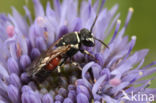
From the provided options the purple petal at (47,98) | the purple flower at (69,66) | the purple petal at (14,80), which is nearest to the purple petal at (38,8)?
the purple flower at (69,66)

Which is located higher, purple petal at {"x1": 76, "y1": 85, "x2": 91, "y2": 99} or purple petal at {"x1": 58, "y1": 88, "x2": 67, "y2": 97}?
purple petal at {"x1": 58, "y1": 88, "x2": 67, "y2": 97}

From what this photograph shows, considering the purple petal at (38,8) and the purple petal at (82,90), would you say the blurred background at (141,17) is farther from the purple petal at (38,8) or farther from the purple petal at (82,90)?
the purple petal at (82,90)

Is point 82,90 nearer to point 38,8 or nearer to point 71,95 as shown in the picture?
point 71,95

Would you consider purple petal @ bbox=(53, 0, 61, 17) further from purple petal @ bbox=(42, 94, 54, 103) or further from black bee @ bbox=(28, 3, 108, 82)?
purple petal @ bbox=(42, 94, 54, 103)

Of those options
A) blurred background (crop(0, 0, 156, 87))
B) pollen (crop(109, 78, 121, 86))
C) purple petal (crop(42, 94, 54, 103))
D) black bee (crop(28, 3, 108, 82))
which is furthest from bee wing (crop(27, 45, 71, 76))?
blurred background (crop(0, 0, 156, 87))

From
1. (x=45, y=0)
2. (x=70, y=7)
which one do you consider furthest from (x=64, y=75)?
(x=45, y=0)

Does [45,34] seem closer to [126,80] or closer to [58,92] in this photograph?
[58,92]
